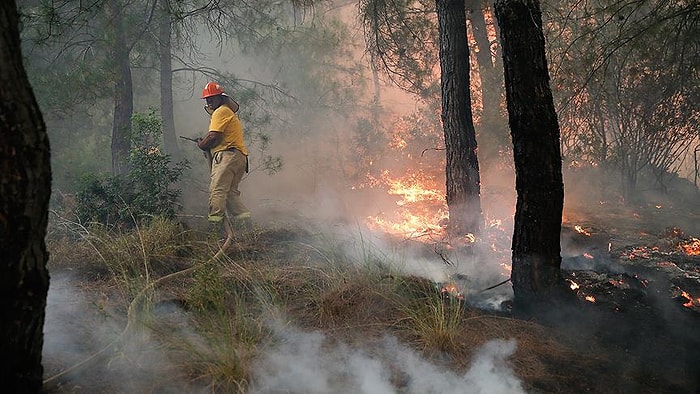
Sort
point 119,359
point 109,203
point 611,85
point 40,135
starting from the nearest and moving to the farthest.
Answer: point 40,135 → point 119,359 → point 109,203 → point 611,85

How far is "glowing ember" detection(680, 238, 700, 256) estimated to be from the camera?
7104 mm

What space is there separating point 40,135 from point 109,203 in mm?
5319

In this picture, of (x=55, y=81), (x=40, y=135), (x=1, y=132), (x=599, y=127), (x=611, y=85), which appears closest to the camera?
(x=1, y=132)

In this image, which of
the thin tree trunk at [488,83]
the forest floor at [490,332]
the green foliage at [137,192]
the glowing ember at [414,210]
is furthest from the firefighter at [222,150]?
the thin tree trunk at [488,83]

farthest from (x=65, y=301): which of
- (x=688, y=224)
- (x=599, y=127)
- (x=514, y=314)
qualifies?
(x=599, y=127)

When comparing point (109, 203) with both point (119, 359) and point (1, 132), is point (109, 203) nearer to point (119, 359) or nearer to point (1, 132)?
point (119, 359)

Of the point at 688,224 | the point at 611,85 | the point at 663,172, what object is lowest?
the point at 688,224

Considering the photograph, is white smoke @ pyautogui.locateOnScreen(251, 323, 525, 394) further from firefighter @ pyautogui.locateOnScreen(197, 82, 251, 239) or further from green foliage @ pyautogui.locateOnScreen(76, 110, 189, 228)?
firefighter @ pyautogui.locateOnScreen(197, 82, 251, 239)

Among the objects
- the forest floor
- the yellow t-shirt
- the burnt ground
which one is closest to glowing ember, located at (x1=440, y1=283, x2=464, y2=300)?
the forest floor

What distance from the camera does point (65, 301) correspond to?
4.62 metres

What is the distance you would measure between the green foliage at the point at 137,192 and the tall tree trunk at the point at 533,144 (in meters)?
4.60

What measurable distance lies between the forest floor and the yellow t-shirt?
1976 mm

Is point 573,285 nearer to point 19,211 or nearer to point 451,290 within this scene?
point 451,290

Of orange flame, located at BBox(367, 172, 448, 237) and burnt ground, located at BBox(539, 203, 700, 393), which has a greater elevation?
orange flame, located at BBox(367, 172, 448, 237)
